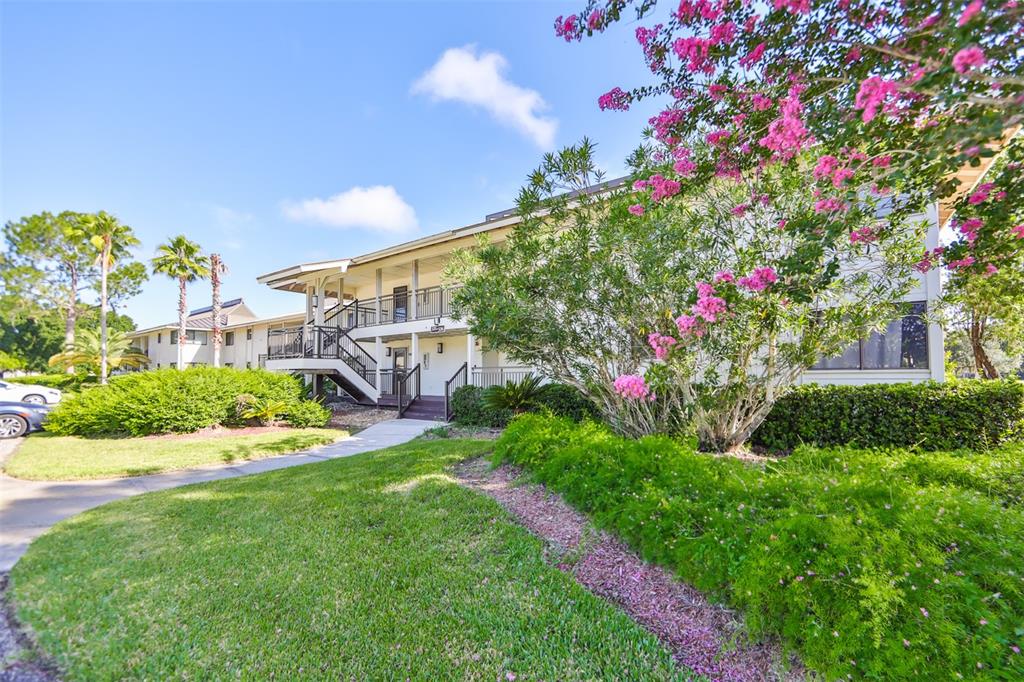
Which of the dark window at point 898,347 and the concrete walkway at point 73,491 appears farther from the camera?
the dark window at point 898,347

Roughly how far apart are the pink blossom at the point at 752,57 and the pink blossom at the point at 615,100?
1.04 metres

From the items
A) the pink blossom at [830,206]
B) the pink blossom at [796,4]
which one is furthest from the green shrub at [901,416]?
the pink blossom at [796,4]

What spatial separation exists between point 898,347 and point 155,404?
17703 millimetres

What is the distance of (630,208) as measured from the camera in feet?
17.3

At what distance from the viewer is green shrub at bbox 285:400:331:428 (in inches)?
512

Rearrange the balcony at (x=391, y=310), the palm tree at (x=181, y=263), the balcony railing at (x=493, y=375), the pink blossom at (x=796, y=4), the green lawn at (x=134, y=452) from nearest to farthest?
the pink blossom at (x=796, y=4), the green lawn at (x=134, y=452), the balcony railing at (x=493, y=375), the balcony at (x=391, y=310), the palm tree at (x=181, y=263)

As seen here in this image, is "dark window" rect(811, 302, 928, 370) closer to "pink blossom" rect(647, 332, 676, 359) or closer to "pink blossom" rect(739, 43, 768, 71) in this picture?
"pink blossom" rect(647, 332, 676, 359)

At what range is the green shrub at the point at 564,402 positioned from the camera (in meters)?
10.1

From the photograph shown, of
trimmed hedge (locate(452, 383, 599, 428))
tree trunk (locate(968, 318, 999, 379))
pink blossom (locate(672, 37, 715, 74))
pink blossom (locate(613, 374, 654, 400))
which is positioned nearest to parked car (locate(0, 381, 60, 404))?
trimmed hedge (locate(452, 383, 599, 428))

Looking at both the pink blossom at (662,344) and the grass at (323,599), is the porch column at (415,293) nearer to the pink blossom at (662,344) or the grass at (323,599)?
the grass at (323,599)

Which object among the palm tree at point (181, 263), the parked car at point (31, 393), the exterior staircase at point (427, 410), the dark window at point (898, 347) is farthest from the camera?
the palm tree at point (181, 263)

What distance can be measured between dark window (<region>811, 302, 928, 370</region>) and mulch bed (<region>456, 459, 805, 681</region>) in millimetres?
8828

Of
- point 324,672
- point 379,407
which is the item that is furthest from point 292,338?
point 324,672

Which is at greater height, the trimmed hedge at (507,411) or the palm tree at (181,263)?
the palm tree at (181,263)
